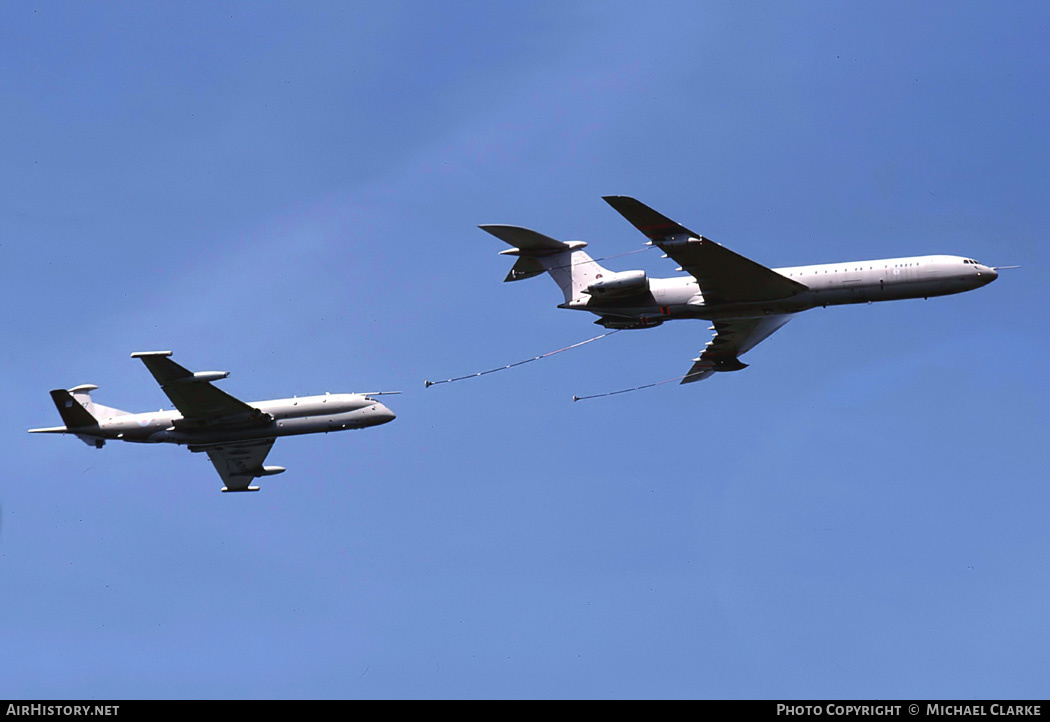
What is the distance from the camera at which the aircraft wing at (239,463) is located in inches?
2854

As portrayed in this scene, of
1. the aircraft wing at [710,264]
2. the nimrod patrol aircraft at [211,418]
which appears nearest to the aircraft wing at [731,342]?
the aircraft wing at [710,264]

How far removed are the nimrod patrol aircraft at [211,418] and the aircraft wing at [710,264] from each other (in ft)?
61.4

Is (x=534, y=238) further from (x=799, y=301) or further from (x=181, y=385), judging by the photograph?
(x=181, y=385)

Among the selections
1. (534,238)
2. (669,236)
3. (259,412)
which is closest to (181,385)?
(259,412)

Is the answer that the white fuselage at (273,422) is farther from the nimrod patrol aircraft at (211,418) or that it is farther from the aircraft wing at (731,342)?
the aircraft wing at (731,342)

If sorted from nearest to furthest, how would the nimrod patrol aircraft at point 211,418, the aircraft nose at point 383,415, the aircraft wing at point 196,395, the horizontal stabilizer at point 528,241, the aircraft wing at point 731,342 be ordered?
the aircraft wing at point 196,395
the horizontal stabilizer at point 528,241
the nimrod patrol aircraft at point 211,418
the aircraft wing at point 731,342
the aircraft nose at point 383,415

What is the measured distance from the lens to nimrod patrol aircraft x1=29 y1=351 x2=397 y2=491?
67250mm

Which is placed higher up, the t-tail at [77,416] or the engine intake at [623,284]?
the engine intake at [623,284]

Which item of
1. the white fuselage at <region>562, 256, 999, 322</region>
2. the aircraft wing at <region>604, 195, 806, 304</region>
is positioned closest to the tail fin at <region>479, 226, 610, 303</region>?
the white fuselage at <region>562, 256, 999, 322</region>

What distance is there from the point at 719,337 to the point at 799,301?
7.35 m

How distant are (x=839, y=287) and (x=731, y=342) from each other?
9.10 m

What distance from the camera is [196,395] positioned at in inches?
2616
